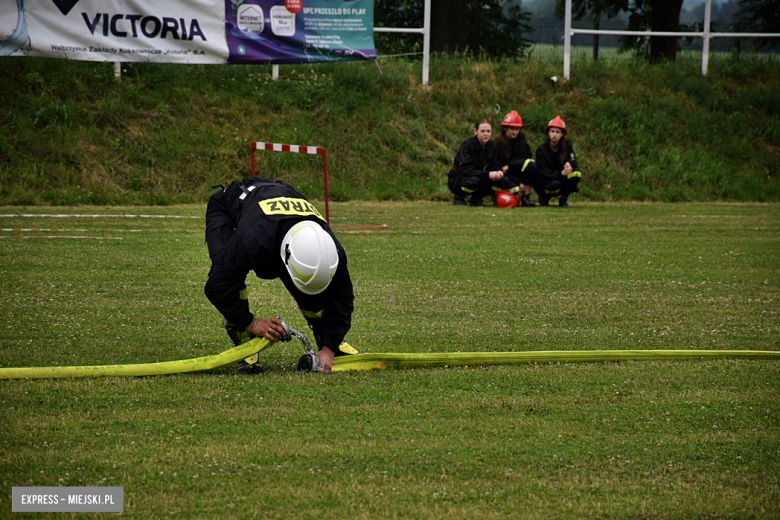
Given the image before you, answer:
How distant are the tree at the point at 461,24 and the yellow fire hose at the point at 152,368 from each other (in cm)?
1815

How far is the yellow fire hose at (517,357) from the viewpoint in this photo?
4.97 metres

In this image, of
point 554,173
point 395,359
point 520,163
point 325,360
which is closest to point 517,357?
point 395,359

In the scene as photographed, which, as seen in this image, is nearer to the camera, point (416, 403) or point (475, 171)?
point (416, 403)

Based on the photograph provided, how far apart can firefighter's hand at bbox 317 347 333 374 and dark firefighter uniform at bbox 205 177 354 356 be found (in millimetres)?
37

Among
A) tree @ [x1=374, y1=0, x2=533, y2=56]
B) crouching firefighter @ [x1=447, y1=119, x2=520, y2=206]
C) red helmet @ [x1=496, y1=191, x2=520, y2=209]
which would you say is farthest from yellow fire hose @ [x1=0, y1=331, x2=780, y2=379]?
tree @ [x1=374, y1=0, x2=533, y2=56]

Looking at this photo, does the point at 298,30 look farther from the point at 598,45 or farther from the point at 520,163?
the point at 598,45

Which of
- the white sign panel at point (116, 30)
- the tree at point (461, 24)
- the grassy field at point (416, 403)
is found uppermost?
the tree at point (461, 24)

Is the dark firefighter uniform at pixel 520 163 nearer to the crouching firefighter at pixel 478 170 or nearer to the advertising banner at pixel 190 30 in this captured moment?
the crouching firefighter at pixel 478 170

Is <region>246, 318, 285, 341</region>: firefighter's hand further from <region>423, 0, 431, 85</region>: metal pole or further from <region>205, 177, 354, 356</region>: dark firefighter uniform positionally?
<region>423, 0, 431, 85</region>: metal pole

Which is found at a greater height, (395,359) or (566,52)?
(566,52)

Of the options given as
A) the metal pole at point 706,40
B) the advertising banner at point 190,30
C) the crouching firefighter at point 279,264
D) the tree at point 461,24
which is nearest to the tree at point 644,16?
the metal pole at point 706,40

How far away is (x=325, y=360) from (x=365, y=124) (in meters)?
14.1

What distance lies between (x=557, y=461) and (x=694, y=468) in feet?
1.99

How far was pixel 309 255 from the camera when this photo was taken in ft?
14.1
